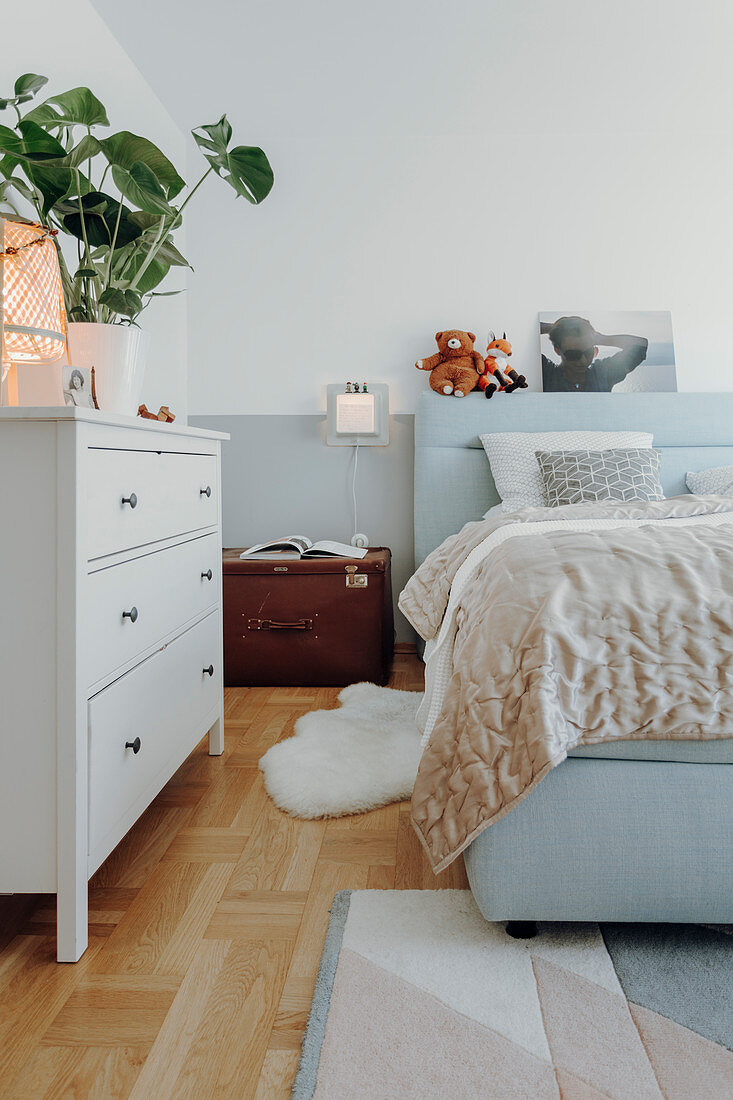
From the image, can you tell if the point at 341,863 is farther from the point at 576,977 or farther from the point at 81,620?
the point at 81,620

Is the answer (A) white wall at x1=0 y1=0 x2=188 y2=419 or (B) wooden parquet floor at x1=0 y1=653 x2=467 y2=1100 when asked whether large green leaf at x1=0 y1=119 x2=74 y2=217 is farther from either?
(B) wooden parquet floor at x1=0 y1=653 x2=467 y2=1100

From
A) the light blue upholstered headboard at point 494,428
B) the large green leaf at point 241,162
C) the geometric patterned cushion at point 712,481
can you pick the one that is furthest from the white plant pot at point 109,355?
the geometric patterned cushion at point 712,481

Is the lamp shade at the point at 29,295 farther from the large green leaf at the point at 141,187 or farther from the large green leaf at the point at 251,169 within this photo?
the large green leaf at the point at 251,169

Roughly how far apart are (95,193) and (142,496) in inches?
29.8

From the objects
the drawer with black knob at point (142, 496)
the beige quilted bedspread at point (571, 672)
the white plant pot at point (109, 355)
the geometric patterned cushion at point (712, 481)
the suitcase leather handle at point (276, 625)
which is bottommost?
the suitcase leather handle at point (276, 625)

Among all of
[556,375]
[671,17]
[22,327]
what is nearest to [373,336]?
[556,375]

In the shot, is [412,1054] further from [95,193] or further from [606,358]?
[606,358]

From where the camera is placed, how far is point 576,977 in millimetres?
1126

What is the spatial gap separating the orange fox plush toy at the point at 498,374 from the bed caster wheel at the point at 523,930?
238cm

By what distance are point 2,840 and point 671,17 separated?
2.89 meters

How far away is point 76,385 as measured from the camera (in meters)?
1.44

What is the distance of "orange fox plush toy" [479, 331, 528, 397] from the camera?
324cm

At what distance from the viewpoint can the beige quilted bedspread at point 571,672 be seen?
117 cm

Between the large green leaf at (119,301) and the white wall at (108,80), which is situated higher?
the white wall at (108,80)
